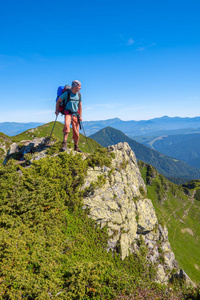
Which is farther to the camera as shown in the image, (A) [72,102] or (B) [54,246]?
(A) [72,102]

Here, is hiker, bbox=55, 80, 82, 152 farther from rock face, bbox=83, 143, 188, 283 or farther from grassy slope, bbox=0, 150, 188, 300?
rock face, bbox=83, 143, 188, 283

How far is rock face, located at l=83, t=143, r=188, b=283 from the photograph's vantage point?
12.7m

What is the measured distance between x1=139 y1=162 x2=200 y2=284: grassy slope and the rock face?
48008mm

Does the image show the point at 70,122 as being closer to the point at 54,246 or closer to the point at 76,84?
the point at 76,84

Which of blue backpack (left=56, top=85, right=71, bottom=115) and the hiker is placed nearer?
the hiker

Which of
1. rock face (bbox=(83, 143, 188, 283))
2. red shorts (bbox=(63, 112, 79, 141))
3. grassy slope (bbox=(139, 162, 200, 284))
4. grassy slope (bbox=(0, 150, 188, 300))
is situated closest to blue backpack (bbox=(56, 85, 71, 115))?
red shorts (bbox=(63, 112, 79, 141))

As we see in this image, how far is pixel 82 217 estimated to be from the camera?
37.3 feet

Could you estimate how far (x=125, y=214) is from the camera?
1470 centimetres

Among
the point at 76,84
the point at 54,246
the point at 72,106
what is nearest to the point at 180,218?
the point at 72,106

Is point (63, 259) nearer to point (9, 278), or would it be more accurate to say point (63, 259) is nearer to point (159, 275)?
point (9, 278)

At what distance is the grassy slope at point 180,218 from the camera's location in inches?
2904

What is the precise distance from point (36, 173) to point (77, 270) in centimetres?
668

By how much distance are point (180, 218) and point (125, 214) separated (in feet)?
376

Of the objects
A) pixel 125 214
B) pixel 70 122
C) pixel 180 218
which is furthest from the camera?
pixel 180 218
